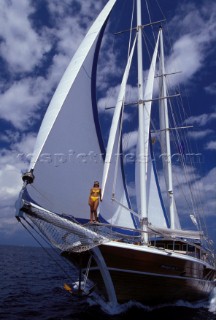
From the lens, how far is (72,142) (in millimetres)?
12500

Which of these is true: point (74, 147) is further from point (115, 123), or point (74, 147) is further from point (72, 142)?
point (115, 123)

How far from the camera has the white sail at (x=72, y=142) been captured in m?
10.6

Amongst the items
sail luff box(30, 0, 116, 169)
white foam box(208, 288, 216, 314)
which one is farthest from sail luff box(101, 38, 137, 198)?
white foam box(208, 288, 216, 314)

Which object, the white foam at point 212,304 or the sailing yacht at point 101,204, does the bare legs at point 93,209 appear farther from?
the white foam at point 212,304

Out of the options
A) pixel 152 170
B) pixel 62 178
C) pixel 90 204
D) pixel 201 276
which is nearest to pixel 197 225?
pixel 152 170

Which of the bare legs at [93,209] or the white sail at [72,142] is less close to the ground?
the white sail at [72,142]

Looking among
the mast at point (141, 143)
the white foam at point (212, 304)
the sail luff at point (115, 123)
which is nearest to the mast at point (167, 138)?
the white foam at point (212, 304)

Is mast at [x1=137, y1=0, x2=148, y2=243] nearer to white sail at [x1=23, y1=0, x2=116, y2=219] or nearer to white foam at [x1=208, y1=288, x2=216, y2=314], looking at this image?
white sail at [x1=23, y1=0, x2=116, y2=219]

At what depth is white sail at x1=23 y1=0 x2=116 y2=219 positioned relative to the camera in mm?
10648

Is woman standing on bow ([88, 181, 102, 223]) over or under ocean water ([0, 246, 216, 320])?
over

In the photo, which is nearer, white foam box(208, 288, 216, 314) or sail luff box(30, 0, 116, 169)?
sail luff box(30, 0, 116, 169)

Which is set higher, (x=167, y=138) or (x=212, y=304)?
(x=167, y=138)

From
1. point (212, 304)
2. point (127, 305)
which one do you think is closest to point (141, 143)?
point (127, 305)

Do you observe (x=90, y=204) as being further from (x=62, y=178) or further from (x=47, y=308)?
(x=47, y=308)
